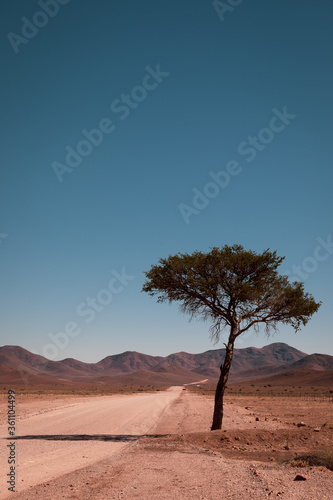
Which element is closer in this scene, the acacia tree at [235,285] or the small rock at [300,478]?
the small rock at [300,478]

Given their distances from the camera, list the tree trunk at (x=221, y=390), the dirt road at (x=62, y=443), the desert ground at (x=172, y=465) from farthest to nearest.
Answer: the tree trunk at (x=221, y=390)
the dirt road at (x=62, y=443)
the desert ground at (x=172, y=465)

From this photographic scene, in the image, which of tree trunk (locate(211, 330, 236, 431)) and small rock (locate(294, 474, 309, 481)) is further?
tree trunk (locate(211, 330, 236, 431))

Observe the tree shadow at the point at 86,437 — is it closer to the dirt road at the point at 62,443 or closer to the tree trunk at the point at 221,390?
the dirt road at the point at 62,443

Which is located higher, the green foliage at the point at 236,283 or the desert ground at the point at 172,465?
the green foliage at the point at 236,283

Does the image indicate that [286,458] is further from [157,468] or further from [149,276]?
[149,276]

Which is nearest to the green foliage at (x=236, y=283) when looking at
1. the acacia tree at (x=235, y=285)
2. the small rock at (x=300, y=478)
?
the acacia tree at (x=235, y=285)

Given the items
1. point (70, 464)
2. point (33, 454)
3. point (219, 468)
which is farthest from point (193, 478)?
point (33, 454)

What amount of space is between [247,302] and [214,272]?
2.18 m

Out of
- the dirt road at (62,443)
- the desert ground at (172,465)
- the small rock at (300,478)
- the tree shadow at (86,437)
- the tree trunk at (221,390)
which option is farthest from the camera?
the tree trunk at (221,390)

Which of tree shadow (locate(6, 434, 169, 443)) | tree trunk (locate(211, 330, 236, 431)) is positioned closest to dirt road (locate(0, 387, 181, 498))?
tree shadow (locate(6, 434, 169, 443))

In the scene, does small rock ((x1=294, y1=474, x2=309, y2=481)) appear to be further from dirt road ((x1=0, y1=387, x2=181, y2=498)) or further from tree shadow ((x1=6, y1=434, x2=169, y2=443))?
tree shadow ((x1=6, y1=434, x2=169, y2=443))

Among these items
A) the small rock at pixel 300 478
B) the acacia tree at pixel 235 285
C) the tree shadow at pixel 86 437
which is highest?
the acacia tree at pixel 235 285

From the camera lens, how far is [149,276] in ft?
68.5

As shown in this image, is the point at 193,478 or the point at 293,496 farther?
the point at 193,478
